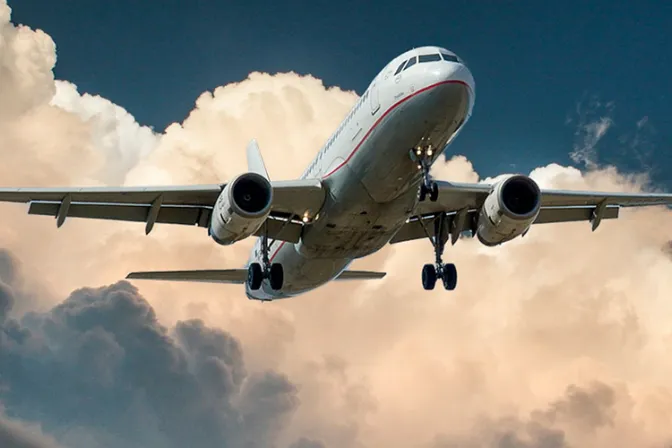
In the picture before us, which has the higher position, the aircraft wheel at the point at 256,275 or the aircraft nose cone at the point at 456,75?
the aircraft nose cone at the point at 456,75

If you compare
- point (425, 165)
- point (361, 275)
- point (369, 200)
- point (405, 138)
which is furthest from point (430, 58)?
point (361, 275)

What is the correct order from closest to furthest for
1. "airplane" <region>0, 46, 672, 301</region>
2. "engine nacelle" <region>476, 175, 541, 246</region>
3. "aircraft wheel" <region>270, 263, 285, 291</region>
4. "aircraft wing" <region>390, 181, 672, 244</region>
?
"airplane" <region>0, 46, 672, 301</region>, "engine nacelle" <region>476, 175, 541, 246</region>, "aircraft wing" <region>390, 181, 672, 244</region>, "aircraft wheel" <region>270, 263, 285, 291</region>

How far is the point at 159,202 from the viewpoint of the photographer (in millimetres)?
25469

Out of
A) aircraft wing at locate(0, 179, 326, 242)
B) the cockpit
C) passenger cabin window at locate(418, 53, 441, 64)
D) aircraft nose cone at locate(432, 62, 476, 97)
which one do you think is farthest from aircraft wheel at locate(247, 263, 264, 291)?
aircraft nose cone at locate(432, 62, 476, 97)

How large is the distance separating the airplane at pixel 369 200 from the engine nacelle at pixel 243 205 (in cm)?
3

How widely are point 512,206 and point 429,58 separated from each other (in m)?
6.36

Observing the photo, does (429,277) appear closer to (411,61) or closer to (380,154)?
(380,154)

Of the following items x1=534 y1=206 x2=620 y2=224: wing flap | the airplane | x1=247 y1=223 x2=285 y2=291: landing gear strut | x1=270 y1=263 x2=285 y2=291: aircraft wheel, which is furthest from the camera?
x1=534 y1=206 x2=620 y2=224: wing flap

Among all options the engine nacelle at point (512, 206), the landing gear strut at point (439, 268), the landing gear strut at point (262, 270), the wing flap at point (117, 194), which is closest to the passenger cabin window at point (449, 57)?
the engine nacelle at point (512, 206)

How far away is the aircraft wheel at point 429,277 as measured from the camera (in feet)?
95.2

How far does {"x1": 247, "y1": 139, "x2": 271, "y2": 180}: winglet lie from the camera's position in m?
31.1

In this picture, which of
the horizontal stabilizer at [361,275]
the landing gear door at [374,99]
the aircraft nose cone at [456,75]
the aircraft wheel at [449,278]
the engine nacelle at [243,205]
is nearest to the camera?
the aircraft nose cone at [456,75]

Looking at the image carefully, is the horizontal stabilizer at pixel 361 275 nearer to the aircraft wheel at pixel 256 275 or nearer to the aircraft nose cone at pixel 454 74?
the aircraft wheel at pixel 256 275

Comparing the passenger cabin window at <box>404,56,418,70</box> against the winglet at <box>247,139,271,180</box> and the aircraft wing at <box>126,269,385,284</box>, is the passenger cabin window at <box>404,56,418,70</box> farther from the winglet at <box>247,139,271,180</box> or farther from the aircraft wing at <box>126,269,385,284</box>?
the aircraft wing at <box>126,269,385,284</box>
